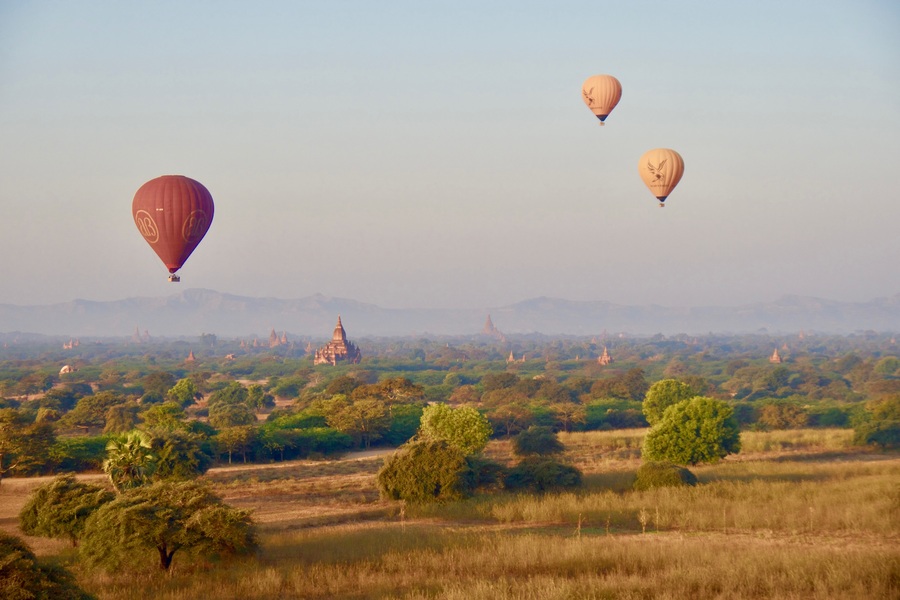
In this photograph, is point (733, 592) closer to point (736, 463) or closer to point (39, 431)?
point (736, 463)

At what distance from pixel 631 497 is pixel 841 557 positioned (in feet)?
34.1

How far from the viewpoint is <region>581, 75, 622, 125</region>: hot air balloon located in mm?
43094

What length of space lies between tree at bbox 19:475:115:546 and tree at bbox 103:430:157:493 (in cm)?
239

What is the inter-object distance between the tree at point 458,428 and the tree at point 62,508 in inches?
704

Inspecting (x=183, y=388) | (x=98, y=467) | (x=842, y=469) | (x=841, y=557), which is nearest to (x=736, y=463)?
(x=842, y=469)

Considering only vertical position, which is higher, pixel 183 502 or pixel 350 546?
pixel 183 502

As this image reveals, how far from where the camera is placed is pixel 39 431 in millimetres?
38812

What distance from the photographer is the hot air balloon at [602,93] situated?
43094mm

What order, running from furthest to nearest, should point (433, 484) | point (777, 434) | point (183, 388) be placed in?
1. point (183, 388)
2. point (777, 434)
3. point (433, 484)

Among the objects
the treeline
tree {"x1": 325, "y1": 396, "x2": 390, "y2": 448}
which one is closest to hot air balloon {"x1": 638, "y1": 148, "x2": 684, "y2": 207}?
the treeline

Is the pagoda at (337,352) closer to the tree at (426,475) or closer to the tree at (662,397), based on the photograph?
the tree at (662,397)

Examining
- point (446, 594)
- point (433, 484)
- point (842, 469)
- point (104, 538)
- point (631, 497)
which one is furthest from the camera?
point (842, 469)

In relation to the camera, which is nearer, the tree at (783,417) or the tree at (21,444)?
the tree at (21,444)

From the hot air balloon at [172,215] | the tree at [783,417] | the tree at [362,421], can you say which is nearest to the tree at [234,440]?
the tree at [362,421]
